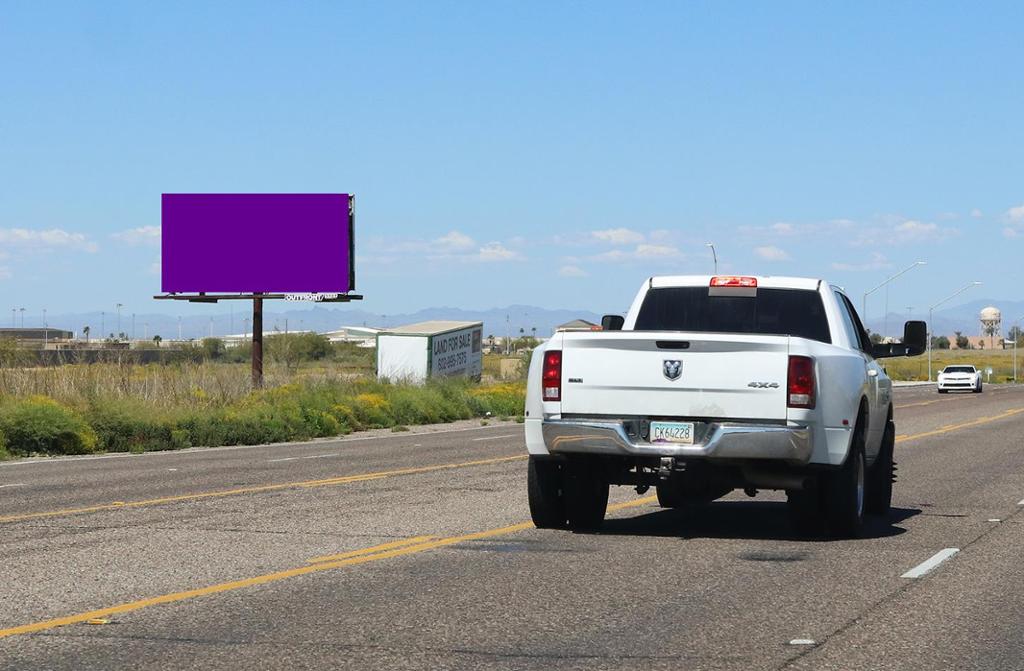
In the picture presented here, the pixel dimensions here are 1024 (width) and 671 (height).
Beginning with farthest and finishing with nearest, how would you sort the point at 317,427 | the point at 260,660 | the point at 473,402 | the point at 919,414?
the point at 473,402, the point at 919,414, the point at 317,427, the point at 260,660

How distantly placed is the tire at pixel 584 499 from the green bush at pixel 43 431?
16355 millimetres

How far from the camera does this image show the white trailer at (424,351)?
64.1 m

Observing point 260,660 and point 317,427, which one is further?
point 317,427

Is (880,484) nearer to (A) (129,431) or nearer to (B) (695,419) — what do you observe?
(B) (695,419)

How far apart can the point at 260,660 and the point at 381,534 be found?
539 cm

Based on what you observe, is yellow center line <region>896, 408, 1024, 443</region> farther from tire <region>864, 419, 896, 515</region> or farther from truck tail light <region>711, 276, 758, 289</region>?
truck tail light <region>711, 276, 758, 289</region>

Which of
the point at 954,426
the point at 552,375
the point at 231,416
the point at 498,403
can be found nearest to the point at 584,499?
the point at 552,375

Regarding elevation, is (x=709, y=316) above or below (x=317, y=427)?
above

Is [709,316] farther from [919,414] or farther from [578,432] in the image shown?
[919,414]

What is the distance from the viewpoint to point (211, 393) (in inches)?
1430

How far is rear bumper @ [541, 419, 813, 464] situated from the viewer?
1193 centimetres

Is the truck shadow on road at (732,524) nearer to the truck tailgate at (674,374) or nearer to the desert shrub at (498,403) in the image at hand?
the truck tailgate at (674,374)

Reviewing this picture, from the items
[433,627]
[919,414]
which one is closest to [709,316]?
[433,627]

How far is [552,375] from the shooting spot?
40.8 feet
